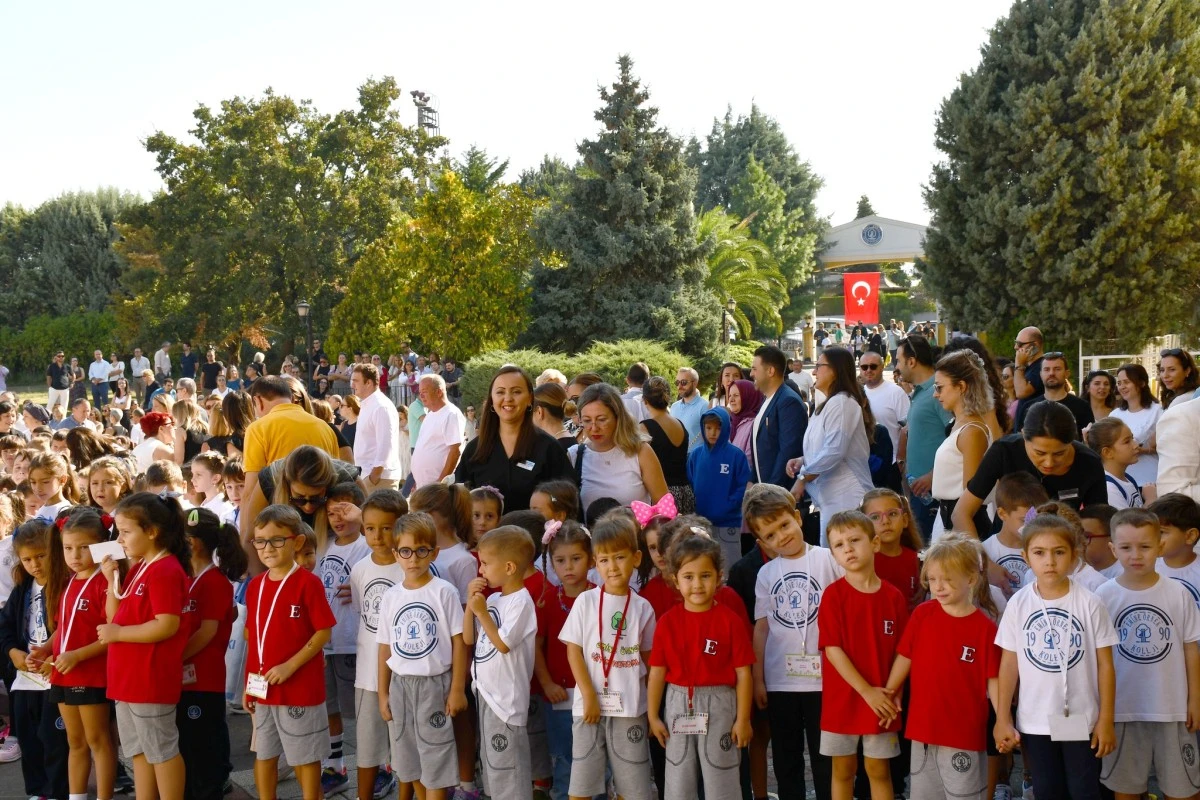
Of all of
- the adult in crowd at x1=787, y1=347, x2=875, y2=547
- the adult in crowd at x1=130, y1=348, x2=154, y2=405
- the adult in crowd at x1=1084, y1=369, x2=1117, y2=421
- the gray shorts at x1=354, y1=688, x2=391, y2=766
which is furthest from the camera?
the adult in crowd at x1=130, y1=348, x2=154, y2=405

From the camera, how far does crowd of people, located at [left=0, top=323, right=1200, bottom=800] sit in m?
4.00

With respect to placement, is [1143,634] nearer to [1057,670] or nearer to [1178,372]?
[1057,670]

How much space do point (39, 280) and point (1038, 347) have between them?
4972 cm

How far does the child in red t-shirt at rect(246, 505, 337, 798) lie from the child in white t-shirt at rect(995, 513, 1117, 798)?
2.74 metres

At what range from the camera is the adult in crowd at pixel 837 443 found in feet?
19.8

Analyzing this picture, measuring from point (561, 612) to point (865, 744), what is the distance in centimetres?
138

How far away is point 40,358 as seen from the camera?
44.4 meters

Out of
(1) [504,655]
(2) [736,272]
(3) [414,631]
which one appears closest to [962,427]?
(1) [504,655]

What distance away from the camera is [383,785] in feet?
16.8

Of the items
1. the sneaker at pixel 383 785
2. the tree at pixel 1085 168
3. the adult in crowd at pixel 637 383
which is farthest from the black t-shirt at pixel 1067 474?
the tree at pixel 1085 168

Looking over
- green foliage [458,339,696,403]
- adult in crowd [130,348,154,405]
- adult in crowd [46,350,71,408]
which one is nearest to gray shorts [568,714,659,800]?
green foliage [458,339,696,403]

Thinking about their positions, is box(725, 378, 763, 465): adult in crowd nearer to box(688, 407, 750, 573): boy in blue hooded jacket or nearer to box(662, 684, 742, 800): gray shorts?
box(688, 407, 750, 573): boy in blue hooded jacket

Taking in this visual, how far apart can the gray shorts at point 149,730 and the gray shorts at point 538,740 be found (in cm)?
154

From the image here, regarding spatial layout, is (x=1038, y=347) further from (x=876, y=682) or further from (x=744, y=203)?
(x=744, y=203)
